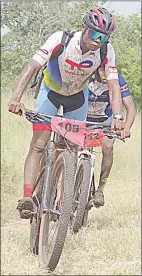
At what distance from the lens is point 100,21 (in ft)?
16.0

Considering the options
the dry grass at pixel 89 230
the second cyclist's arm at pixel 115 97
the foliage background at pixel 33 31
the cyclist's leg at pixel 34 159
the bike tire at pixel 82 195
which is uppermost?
the foliage background at pixel 33 31

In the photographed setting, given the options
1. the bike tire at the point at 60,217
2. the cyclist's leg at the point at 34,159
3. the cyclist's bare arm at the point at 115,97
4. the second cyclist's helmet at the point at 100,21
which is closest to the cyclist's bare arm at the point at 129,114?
the cyclist's bare arm at the point at 115,97

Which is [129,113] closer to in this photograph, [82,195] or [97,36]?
[97,36]

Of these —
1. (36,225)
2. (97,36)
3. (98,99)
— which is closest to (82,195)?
(36,225)

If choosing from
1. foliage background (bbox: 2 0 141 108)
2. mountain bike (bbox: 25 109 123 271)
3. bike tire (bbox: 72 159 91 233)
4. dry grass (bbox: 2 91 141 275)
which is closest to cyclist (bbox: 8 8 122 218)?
mountain bike (bbox: 25 109 123 271)

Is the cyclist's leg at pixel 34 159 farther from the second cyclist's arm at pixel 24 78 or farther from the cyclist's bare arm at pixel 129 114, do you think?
the cyclist's bare arm at pixel 129 114

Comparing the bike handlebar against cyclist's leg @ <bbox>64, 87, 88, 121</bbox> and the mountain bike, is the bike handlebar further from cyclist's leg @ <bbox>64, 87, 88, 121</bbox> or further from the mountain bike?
cyclist's leg @ <bbox>64, 87, 88, 121</bbox>

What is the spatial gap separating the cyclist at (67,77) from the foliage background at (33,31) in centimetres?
899

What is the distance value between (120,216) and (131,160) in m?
4.26

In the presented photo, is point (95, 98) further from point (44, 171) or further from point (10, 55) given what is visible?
point (10, 55)

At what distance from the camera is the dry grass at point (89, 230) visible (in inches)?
232

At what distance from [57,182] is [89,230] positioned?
6.08 feet

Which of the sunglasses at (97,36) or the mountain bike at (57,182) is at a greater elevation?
the sunglasses at (97,36)

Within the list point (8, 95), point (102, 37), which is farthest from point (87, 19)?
point (8, 95)
